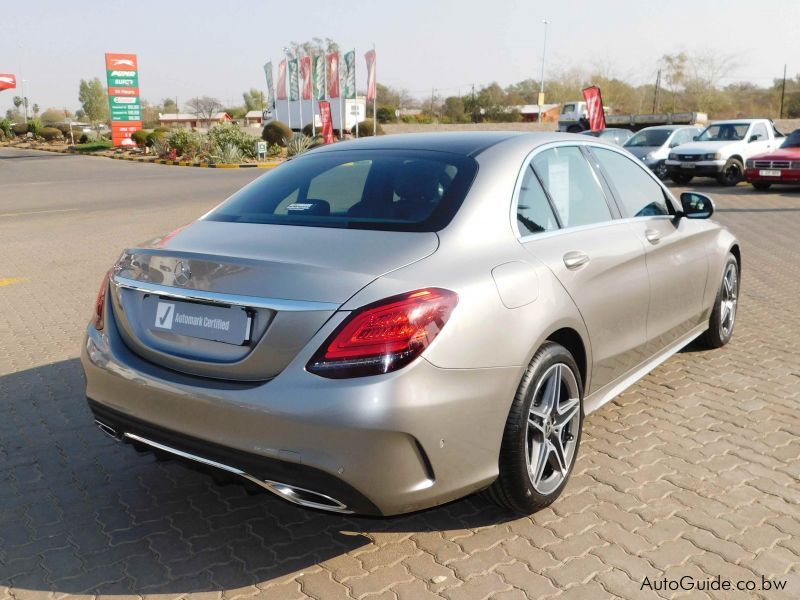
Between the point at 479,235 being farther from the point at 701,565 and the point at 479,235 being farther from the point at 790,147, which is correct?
the point at 790,147

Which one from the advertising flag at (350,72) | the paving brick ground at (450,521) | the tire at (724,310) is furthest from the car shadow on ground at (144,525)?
the advertising flag at (350,72)

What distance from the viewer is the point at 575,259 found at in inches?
138

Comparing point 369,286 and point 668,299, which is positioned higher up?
point 369,286

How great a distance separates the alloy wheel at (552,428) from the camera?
10.6 feet

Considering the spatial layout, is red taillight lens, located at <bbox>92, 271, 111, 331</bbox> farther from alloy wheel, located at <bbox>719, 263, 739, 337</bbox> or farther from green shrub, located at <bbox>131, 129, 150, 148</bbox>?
green shrub, located at <bbox>131, 129, 150, 148</bbox>

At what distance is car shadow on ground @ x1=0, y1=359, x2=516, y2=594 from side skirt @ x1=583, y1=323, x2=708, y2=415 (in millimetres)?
752

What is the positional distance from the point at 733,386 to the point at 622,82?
8586 cm

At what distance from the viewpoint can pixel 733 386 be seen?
505 cm

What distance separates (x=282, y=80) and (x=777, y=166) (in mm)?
48789

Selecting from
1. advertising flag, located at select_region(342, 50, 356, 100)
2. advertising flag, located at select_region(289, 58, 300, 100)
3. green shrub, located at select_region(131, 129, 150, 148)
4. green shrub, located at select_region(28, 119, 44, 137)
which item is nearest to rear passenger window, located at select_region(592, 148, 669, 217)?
green shrub, located at select_region(131, 129, 150, 148)

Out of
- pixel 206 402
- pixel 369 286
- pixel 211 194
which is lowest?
pixel 211 194

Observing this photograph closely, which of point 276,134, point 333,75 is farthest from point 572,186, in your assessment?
point 333,75

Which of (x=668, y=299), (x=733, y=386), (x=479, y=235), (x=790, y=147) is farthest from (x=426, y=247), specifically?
(x=790, y=147)

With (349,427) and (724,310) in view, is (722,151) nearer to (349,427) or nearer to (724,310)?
(724,310)
